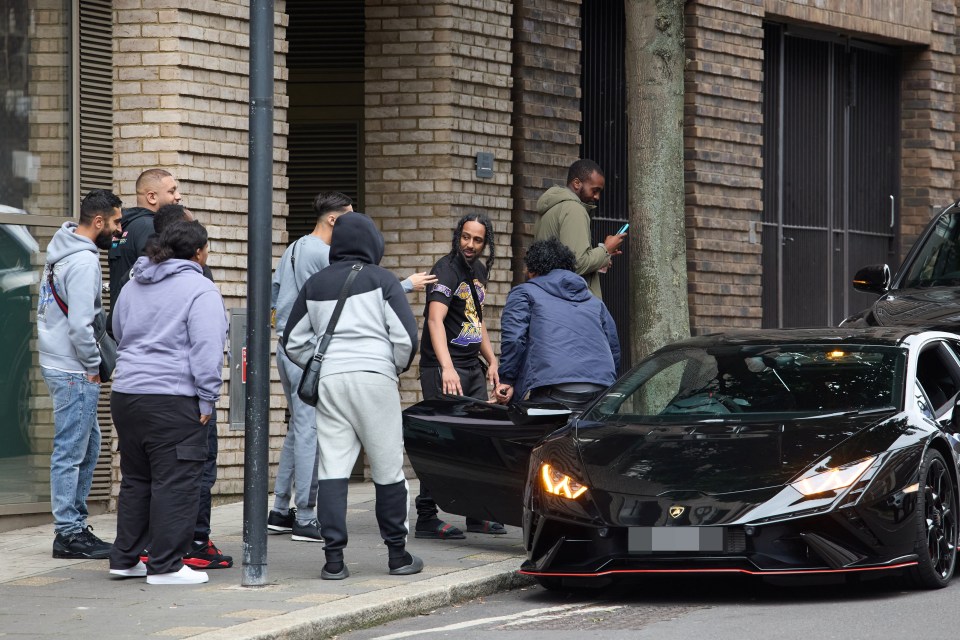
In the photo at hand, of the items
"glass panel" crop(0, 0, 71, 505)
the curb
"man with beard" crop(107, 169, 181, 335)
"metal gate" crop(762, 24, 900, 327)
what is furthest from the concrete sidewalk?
"metal gate" crop(762, 24, 900, 327)

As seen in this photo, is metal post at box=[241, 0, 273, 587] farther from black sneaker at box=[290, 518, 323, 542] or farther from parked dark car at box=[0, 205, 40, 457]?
parked dark car at box=[0, 205, 40, 457]

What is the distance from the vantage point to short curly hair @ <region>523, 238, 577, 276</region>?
→ 9.64m

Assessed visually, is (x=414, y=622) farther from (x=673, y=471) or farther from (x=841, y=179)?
(x=841, y=179)

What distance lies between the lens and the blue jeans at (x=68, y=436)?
8852 millimetres

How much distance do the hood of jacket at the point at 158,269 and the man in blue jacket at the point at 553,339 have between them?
7.20 feet

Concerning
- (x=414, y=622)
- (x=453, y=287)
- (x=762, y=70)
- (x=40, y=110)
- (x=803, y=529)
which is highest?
(x=762, y=70)

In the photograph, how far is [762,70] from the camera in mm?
16688

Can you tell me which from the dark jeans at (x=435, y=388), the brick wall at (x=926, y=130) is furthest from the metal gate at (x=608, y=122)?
the dark jeans at (x=435, y=388)

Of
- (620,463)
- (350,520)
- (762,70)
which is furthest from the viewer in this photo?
(762,70)

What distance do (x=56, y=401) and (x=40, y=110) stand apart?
2.61 metres

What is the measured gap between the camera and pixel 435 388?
386 inches

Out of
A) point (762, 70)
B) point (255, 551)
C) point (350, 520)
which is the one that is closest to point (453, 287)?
point (350, 520)

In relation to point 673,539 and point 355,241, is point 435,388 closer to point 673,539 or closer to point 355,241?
point 355,241

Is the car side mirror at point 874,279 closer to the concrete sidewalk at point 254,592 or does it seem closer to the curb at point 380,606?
the concrete sidewalk at point 254,592
